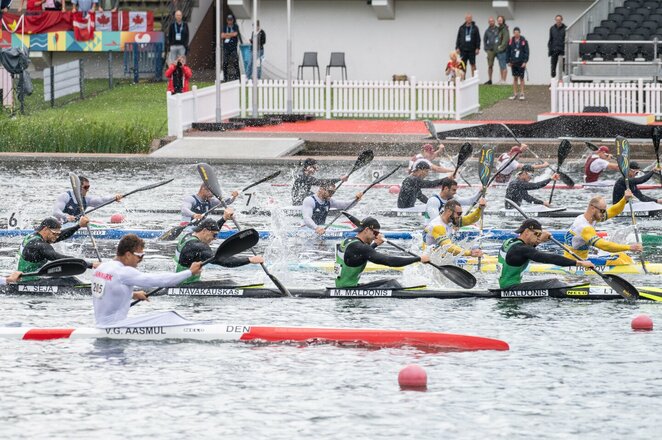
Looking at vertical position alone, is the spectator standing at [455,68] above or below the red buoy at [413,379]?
above

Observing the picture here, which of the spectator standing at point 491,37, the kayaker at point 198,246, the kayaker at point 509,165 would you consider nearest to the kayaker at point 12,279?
the kayaker at point 198,246

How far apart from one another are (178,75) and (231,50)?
14.2 feet

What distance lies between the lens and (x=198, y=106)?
35406 mm

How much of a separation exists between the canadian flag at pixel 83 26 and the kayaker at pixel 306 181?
19.9 meters

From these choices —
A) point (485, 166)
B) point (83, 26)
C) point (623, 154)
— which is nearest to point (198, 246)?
point (485, 166)

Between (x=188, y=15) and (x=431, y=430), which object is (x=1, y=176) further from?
(x=431, y=430)

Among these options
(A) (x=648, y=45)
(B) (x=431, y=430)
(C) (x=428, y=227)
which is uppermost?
(A) (x=648, y=45)

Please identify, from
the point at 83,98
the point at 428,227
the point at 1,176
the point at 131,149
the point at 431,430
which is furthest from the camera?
the point at 83,98

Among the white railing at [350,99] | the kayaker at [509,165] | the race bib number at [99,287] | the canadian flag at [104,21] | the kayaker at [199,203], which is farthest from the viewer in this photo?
the canadian flag at [104,21]

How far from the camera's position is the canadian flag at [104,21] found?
43.0 m

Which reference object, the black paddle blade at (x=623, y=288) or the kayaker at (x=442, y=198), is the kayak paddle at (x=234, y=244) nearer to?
the black paddle blade at (x=623, y=288)

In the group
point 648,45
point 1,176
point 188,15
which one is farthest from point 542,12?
point 1,176

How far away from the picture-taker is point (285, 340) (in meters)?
15.8

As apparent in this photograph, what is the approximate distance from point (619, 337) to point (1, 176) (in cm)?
1831
